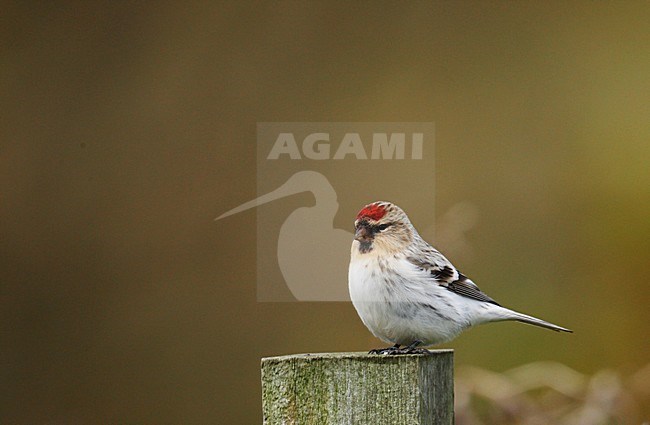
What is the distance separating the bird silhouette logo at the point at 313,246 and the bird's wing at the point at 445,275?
15.5 inches

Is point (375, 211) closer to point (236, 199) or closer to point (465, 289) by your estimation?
point (465, 289)

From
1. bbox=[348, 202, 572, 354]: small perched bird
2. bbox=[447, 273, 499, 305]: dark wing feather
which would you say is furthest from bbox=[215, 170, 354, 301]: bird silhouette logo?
bbox=[447, 273, 499, 305]: dark wing feather

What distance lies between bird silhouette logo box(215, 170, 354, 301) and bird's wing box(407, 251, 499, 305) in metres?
0.39

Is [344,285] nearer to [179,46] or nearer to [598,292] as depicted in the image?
[598,292]

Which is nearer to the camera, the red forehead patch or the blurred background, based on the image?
the red forehead patch

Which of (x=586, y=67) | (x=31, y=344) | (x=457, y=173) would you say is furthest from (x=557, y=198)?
(x=31, y=344)

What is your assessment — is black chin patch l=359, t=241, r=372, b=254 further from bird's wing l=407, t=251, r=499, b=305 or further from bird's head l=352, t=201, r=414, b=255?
bird's wing l=407, t=251, r=499, b=305

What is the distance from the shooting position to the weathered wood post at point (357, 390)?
247 centimetres

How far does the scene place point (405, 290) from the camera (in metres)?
3.48

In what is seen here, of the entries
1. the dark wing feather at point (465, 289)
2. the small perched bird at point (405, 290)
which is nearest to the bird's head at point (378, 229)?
the small perched bird at point (405, 290)

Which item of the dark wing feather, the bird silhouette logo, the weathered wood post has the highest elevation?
the bird silhouette logo

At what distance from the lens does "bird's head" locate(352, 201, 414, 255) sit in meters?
3.54

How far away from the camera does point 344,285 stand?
4031 mm

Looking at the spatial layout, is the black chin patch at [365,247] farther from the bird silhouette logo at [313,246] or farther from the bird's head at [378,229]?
the bird silhouette logo at [313,246]
